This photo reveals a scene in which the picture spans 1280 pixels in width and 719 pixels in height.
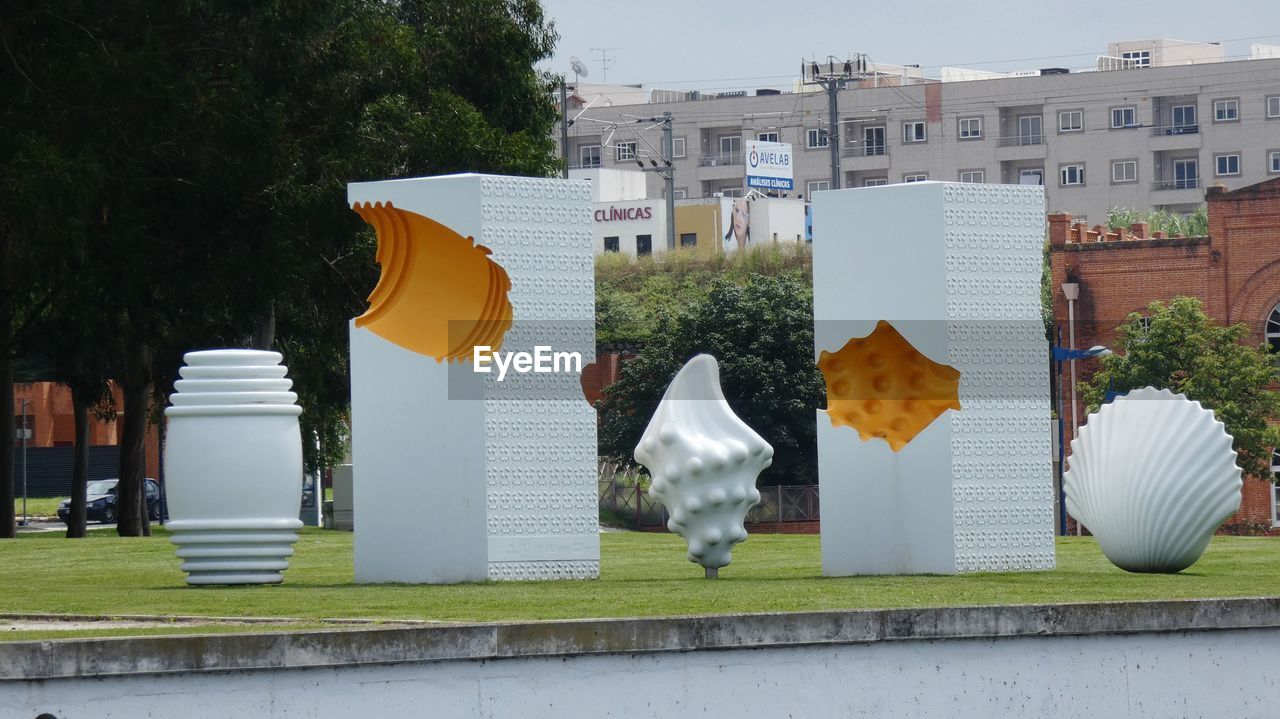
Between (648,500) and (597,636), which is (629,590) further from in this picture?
(648,500)

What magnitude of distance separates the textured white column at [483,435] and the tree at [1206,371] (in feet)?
124

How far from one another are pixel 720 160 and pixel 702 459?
91.3 metres

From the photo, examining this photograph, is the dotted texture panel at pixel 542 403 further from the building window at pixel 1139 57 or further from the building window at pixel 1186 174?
the building window at pixel 1139 57

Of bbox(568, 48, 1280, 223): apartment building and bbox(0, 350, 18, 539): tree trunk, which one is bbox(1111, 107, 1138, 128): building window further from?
bbox(0, 350, 18, 539): tree trunk

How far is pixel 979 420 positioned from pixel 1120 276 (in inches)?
1764

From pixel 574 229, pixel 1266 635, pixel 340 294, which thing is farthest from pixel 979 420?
pixel 340 294

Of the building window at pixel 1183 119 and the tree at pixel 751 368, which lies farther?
the building window at pixel 1183 119

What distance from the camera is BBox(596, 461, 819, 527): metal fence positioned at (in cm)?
5044

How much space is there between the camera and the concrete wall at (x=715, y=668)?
1055 centimetres

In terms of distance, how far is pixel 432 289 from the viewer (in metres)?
18.5

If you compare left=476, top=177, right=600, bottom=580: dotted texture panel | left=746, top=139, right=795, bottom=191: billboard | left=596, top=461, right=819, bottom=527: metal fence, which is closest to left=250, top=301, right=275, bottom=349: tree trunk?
left=596, top=461, right=819, bottom=527: metal fence

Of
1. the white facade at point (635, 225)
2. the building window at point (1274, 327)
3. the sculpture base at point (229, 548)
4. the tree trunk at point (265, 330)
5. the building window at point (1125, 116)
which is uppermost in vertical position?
the building window at point (1125, 116)

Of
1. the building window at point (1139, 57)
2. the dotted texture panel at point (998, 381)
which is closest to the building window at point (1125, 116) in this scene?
the building window at point (1139, 57)

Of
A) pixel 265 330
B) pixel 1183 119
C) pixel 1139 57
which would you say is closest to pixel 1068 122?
pixel 1183 119
